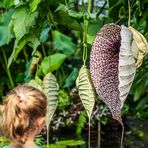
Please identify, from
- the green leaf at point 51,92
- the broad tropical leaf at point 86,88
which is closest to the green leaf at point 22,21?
the green leaf at point 51,92

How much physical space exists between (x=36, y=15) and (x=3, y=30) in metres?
2.10

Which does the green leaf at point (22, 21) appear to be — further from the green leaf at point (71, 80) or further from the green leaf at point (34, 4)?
the green leaf at point (71, 80)

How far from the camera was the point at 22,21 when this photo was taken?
5.67 ft

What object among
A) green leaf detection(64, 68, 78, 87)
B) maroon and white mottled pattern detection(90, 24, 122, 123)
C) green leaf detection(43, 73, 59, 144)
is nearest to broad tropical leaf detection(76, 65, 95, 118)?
maroon and white mottled pattern detection(90, 24, 122, 123)

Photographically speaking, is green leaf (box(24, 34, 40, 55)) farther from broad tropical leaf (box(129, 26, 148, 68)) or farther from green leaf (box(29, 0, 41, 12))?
broad tropical leaf (box(129, 26, 148, 68))

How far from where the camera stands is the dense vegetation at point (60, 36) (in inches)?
69.0

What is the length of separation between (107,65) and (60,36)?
8.29ft

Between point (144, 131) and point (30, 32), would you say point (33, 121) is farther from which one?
point (144, 131)

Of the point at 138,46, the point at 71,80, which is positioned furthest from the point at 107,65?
the point at 71,80

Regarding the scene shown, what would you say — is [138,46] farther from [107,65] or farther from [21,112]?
[21,112]

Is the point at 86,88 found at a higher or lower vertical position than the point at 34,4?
lower

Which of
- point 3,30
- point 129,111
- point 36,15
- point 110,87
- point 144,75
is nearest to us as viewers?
point 110,87

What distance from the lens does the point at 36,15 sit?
176 centimetres

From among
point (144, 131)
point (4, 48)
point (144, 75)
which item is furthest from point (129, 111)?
point (144, 75)
